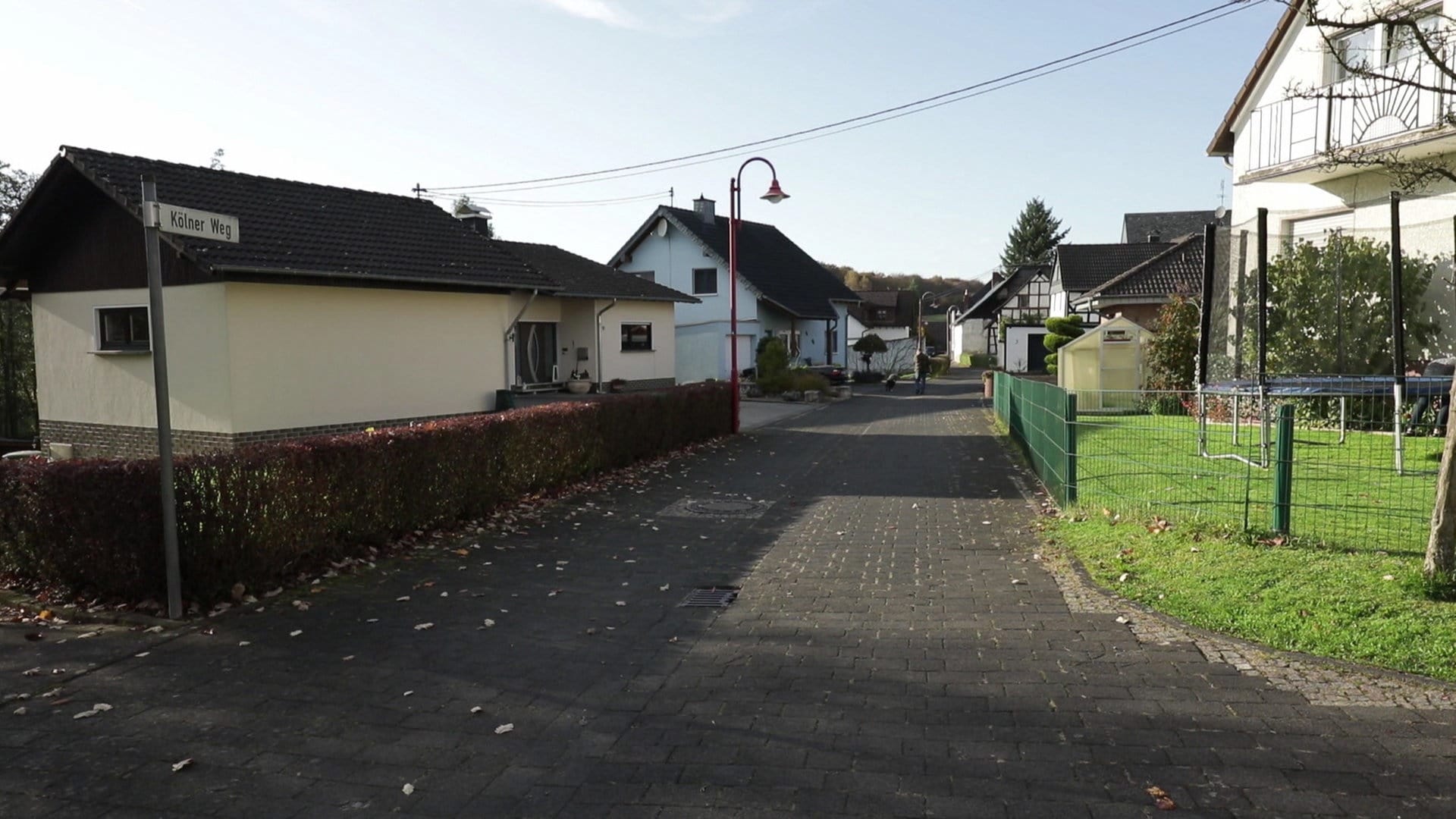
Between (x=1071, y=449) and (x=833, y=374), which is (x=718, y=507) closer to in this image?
(x=1071, y=449)

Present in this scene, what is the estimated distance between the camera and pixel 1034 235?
98.8 meters

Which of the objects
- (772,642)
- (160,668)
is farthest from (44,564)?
(772,642)

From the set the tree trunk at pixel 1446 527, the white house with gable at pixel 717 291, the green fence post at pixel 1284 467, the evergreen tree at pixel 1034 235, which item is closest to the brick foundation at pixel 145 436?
the green fence post at pixel 1284 467

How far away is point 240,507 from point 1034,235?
10001 cm

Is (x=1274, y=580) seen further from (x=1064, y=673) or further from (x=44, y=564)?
(x=44, y=564)

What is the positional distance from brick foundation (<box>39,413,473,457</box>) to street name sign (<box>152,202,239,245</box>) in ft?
28.1

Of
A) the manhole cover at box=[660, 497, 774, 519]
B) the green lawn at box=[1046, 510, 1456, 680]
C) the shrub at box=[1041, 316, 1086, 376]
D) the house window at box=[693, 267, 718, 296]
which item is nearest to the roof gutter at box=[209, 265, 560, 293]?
the manhole cover at box=[660, 497, 774, 519]

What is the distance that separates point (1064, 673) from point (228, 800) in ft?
13.7

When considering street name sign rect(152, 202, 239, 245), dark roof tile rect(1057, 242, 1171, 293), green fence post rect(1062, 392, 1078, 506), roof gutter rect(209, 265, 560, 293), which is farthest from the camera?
dark roof tile rect(1057, 242, 1171, 293)

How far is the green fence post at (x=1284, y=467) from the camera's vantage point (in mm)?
7395

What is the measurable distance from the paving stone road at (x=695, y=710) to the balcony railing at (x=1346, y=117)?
412 inches

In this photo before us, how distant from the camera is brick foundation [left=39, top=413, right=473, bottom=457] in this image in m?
15.4

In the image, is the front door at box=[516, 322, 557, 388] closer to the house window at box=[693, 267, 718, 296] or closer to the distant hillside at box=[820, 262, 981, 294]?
the house window at box=[693, 267, 718, 296]

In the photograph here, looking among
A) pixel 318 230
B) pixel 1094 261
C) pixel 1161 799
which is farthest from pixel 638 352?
pixel 1094 261
